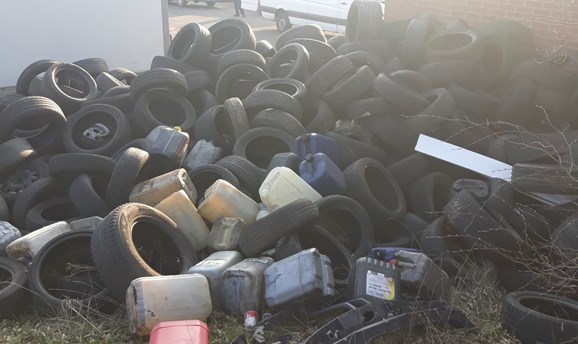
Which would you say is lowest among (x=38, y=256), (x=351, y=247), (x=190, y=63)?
(x=351, y=247)

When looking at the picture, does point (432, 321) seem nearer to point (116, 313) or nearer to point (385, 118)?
point (116, 313)

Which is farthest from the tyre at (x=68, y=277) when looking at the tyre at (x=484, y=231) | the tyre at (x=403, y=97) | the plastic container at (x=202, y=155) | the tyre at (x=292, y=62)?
the tyre at (x=292, y=62)

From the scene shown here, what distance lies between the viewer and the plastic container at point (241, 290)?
14.6 ft

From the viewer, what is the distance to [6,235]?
542 cm

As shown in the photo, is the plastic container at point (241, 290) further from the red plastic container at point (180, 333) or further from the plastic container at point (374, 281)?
the plastic container at point (374, 281)

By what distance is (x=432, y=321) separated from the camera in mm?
3965

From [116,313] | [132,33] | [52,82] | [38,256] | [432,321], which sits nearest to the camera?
[432,321]

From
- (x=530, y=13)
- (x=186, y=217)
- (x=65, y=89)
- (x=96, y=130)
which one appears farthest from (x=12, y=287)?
(x=530, y=13)

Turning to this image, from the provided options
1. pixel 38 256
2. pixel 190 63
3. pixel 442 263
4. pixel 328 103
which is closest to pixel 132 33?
pixel 190 63

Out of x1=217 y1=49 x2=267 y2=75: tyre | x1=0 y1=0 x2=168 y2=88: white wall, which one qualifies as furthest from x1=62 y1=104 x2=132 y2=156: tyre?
x1=0 y1=0 x2=168 y2=88: white wall

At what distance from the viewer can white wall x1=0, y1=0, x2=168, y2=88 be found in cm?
1048

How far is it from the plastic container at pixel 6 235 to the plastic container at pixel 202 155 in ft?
5.85

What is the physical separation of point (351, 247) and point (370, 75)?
2379 mm

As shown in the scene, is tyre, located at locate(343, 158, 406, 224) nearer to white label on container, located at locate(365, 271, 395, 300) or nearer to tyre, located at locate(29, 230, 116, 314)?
white label on container, located at locate(365, 271, 395, 300)
